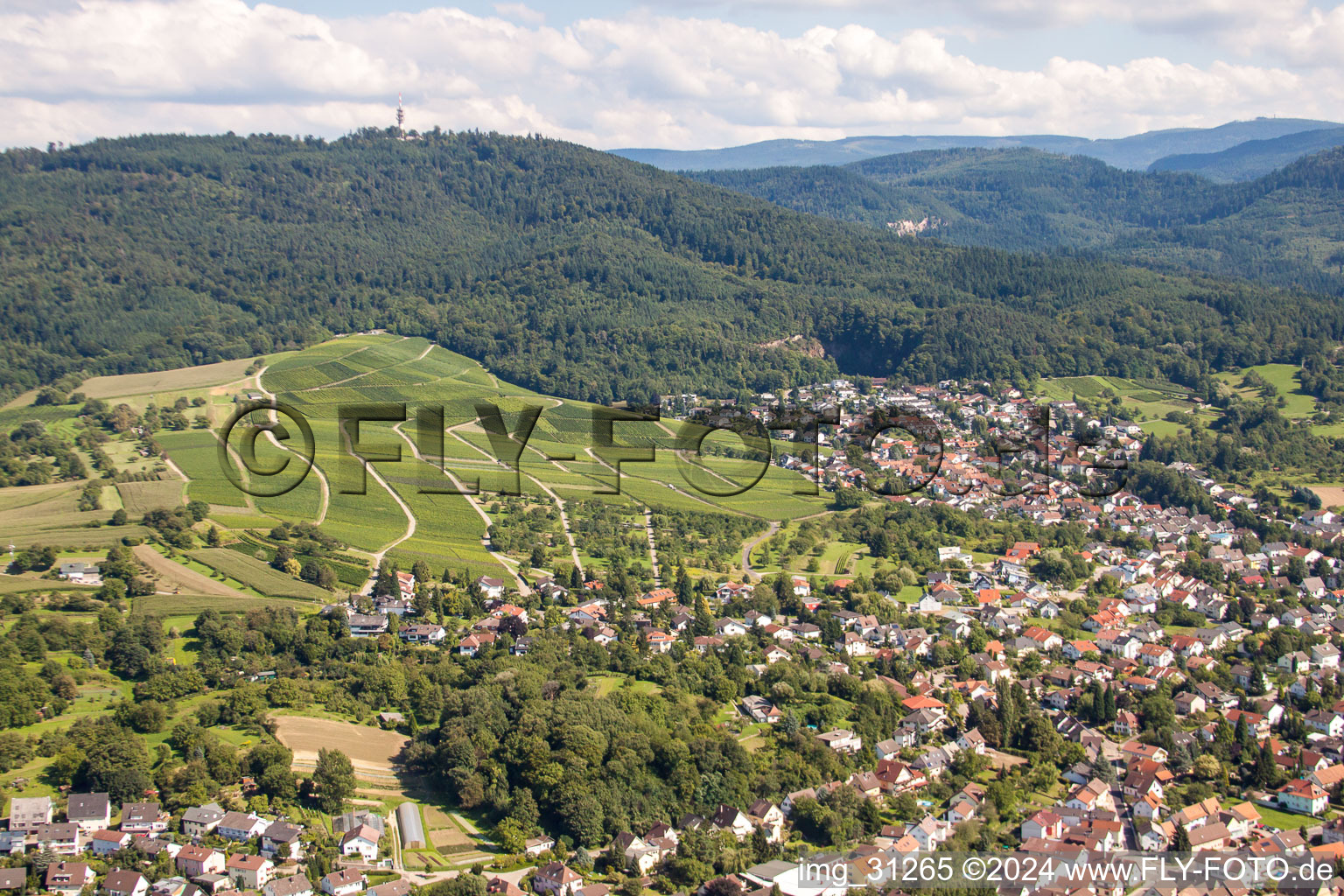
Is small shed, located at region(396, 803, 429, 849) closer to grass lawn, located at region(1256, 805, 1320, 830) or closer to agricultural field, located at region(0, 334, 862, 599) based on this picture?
agricultural field, located at region(0, 334, 862, 599)

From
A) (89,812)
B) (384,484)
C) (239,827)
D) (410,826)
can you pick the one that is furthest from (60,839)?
(384,484)

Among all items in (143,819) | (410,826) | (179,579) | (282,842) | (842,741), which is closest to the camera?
(282,842)

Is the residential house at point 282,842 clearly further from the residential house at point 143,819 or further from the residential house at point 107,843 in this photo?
the residential house at point 107,843

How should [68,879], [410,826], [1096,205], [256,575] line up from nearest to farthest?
[68,879], [410,826], [256,575], [1096,205]

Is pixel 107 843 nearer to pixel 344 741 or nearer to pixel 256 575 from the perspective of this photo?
pixel 344 741

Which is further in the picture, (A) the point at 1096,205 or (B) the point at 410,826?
(A) the point at 1096,205

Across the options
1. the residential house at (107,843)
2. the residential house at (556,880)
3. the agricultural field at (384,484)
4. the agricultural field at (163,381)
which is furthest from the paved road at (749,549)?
the agricultural field at (163,381)

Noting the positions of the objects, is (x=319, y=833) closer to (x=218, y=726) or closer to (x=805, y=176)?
(x=218, y=726)

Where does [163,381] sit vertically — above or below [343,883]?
above
